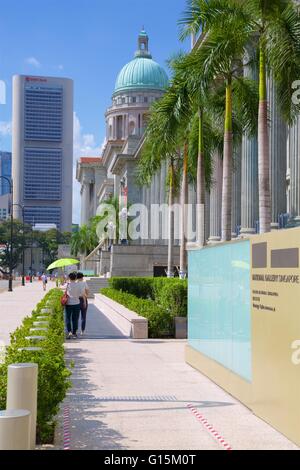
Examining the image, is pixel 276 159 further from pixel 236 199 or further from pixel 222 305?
pixel 222 305

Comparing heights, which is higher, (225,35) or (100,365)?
(225,35)

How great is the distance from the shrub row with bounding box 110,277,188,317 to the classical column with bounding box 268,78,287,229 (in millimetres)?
5566

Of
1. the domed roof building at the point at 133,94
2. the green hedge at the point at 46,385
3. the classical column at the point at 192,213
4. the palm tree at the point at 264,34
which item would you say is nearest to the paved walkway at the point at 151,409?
the green hedge at the point at 46,385

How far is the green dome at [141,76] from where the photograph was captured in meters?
142

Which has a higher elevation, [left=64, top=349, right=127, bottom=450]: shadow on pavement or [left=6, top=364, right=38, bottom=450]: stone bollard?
[left=6, top=364, right=38, bottom=450]: stone bollard

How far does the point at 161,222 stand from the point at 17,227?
7481cm

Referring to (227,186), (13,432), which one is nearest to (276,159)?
(227,186)

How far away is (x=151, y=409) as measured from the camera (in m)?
9.38

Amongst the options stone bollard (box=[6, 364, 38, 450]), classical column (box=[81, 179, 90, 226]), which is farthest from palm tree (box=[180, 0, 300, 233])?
classical column (box=[81, 179, 90, 226])

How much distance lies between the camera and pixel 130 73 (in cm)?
14512

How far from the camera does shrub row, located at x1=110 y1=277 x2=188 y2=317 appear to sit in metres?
21.8

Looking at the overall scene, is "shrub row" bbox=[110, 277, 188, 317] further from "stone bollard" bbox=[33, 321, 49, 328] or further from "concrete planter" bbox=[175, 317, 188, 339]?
"stone bollard" bbox=[33, 321, 49, 328]

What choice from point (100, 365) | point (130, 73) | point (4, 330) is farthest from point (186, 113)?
point (130, 73)
